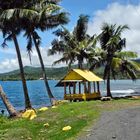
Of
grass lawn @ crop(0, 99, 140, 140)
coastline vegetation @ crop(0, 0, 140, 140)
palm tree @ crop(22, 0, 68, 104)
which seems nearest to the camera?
grass lawn @ crop(0, 99, 140, 140)

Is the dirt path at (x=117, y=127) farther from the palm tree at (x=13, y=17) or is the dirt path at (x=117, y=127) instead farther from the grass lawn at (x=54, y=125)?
the palm tree at (x=13, y=17)

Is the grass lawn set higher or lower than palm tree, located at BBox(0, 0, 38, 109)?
lower

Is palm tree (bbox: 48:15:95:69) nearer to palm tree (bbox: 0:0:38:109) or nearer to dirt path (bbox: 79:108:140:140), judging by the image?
palm tree (bbox: 0:0:38:109)

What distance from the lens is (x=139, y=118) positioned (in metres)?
23.3

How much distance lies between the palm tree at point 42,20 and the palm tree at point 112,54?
9181 mm

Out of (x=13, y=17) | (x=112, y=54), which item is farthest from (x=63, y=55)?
(x=13, y=17)

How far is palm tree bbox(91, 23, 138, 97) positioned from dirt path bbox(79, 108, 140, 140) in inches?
947

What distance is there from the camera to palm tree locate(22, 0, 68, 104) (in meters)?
39.6

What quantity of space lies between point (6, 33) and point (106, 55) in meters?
13.9

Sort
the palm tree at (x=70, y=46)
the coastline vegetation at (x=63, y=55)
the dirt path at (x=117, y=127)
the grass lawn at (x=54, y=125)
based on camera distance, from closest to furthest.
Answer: the dirt path at (x=117, y=127)
the grass lawn at (x=54, y=125)
the coastline vegetation at (x=63, y=55)
the palm tree at (x=70, y=46)

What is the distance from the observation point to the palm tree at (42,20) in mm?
39562

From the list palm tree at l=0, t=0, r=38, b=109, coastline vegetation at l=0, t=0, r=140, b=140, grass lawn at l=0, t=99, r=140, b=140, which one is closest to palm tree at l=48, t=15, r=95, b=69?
coastline vegetation at l=0, t=0, r=140, b=140

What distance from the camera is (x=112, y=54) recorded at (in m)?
50.2

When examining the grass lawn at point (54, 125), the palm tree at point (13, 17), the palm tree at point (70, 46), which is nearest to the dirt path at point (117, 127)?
the grass lawn at point (54, 125)
